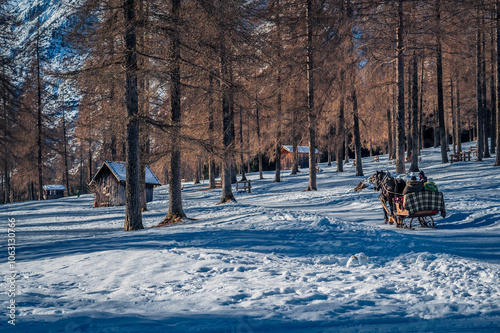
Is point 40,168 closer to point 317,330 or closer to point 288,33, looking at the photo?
point 288,33

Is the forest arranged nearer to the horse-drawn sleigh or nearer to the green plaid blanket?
the horse-drawn sleigh

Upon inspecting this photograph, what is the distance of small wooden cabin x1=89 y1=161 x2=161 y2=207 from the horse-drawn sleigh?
18.6 m

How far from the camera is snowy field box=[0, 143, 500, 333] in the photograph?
3.71 metres

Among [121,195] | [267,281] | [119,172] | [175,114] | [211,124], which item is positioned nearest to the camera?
[267,281]

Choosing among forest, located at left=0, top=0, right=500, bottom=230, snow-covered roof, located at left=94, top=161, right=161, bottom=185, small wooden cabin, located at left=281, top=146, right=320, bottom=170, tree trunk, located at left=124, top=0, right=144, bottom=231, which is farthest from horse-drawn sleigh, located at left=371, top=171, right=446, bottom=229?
small wooden cabin, located at left=281, top=146, right=320, bottom=170

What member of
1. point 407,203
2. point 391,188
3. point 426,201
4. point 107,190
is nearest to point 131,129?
point 391,188

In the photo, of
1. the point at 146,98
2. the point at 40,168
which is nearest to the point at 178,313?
the point at 146,98

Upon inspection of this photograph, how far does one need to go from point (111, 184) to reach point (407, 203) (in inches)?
854

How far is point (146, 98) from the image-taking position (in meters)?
14.4

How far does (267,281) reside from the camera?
16.3 ft

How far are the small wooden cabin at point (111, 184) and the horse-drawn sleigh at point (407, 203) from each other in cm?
1859

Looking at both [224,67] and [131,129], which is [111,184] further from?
[131,129]

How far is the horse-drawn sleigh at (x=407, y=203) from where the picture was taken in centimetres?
932

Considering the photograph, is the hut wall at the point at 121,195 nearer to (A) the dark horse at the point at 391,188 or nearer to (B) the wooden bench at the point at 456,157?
(A) the dark horse at the point at 391,188
